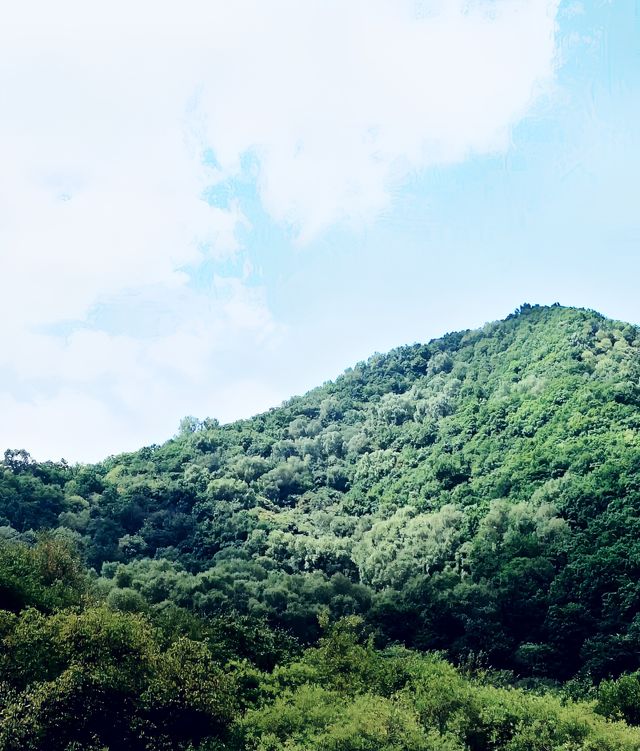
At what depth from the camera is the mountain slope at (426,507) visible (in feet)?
269

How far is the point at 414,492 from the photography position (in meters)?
116

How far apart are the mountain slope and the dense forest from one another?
10.7 inches

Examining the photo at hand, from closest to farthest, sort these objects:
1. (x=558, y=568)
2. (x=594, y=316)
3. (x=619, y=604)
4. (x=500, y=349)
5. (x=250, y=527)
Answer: (x=619, y=604) < (x=558, y=568) < (x=250, y=527) < (x=594, y=316) < (x=500, y=349)

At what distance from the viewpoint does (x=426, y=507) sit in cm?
11044

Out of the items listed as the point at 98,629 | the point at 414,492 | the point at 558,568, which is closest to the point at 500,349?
the point at 414,492

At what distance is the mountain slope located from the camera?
82125mm

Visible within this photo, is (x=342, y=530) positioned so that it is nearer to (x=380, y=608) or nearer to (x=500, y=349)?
(x=380, y=608)

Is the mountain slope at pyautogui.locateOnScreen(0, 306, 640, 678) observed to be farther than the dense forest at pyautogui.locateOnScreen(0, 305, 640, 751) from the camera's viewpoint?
Yes

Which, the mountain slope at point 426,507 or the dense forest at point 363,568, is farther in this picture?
the mountain slope at point 426,507

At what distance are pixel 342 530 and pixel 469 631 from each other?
3507 centimetres

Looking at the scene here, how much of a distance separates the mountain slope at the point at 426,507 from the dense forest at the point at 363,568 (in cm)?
27

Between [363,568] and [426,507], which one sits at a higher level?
[426,507]

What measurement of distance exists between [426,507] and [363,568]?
578 inches

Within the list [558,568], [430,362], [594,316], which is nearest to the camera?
[558,568]
